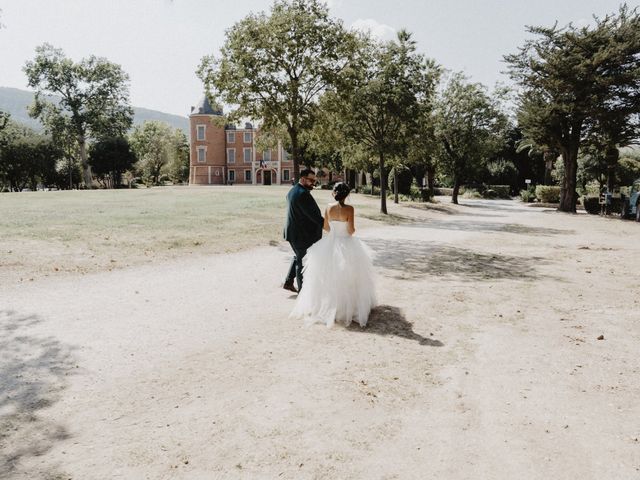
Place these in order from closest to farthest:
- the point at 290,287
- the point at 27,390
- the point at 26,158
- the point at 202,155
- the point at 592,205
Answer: the point at 27,390, the point at 290,287, the point at 592,205, the point at 26,158, the point at 202,155

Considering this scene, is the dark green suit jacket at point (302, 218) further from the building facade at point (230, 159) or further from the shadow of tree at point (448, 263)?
the building facade at point (230, 159)

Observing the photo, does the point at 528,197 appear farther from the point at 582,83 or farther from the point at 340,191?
the point at 340,191

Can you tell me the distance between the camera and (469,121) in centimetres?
3700

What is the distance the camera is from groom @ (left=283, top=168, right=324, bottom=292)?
7.34m

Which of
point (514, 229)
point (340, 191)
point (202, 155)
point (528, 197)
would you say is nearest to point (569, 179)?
point (514, 229)

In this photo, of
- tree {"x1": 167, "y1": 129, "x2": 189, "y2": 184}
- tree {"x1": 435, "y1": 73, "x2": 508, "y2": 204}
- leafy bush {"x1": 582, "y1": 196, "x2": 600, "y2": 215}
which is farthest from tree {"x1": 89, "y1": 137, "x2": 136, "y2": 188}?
leafy bush {"x1": 582, "y1": 196, "x2": 600, "y2": 215}

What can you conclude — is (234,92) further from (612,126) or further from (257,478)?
(612,126)

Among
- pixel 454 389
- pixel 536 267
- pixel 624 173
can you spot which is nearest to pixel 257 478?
pixel 454 389

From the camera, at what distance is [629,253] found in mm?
13430

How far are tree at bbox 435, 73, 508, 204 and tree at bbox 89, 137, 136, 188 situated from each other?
42837 mm

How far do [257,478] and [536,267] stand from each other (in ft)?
32.7

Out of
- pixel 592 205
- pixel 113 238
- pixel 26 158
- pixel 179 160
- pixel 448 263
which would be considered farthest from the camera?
pixel 179 160

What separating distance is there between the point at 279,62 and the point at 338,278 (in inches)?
461

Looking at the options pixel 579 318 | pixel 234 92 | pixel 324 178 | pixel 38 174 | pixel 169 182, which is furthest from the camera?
pixel 169 182
